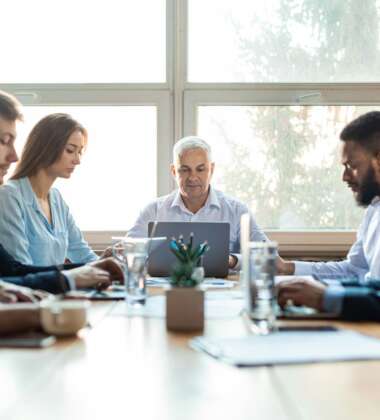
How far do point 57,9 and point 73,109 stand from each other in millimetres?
528

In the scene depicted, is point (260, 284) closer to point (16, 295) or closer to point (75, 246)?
point (16, 295)

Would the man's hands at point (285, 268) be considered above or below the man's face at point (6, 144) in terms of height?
below

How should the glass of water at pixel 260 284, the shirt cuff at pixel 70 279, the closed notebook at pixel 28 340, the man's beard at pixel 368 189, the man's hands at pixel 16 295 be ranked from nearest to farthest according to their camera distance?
the closed notebook at pixel 28 340
the glass of water at pixel 260 284
the man's hands at pixel 16 295
the shirt cuff at pixel 70 279
the man's beard at pixel 368 189

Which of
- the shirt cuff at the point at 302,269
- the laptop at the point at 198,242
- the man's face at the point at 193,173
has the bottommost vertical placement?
the shirt cuff at the point at 302,269

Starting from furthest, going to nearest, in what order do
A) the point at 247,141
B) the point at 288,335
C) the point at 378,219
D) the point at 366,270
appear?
the point at 247,141 → the point at 366,270 → the point at 378,219 → the point at 288,335

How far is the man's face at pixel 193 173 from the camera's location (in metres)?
3.16

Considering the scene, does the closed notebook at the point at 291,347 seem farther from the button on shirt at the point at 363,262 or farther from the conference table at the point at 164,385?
the button on shirt at the point at 363,262

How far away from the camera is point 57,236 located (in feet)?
9.52

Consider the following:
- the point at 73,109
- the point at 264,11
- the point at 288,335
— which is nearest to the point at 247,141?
the point at 264,11

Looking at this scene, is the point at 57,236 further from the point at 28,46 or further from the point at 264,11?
the point at 264,11

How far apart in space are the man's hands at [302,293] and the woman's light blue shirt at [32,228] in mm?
1266

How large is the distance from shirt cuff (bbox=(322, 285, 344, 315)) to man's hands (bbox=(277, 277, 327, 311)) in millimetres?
10

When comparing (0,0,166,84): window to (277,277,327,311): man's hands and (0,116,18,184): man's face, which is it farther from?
(277,277,327,311): man's hands

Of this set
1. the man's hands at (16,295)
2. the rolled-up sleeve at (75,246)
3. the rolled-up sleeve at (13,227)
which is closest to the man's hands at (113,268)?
the rolled-up sleeve at (13,227)
